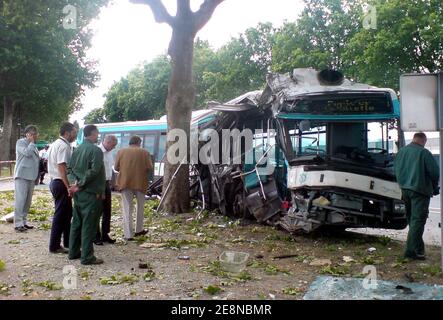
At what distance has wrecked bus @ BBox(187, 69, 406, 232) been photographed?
770cm

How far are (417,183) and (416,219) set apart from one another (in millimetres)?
523

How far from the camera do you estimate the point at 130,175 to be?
7.99m

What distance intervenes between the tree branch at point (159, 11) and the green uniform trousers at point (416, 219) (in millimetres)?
7279

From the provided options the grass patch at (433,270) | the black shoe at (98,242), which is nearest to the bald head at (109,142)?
the black shoe at (98,242)

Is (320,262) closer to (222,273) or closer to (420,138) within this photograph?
(222,273)

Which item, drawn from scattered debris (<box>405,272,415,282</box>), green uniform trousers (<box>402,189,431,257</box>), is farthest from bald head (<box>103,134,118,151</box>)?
scattered debris (<box>405,272,415,282</box>)

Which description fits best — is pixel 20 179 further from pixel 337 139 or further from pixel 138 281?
pixel 337 139

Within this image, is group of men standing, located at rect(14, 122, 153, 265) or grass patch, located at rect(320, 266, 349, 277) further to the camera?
group of men standing, located at rect(14, 122, 153, 265)

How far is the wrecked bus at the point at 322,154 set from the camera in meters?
7.70

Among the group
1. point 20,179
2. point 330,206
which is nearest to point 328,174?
point 330,206

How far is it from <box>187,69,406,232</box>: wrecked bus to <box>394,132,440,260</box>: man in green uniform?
829 mm

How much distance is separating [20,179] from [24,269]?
279 cm

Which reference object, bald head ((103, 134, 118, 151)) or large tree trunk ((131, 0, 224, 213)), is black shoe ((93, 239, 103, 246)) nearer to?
bald head ((103, 134, 118, 151))

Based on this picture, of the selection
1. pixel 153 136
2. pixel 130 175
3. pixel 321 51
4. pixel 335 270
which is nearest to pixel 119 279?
pixel 130 175
